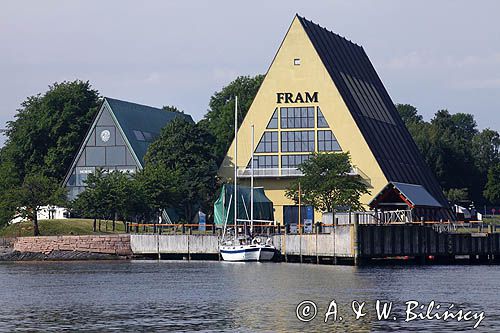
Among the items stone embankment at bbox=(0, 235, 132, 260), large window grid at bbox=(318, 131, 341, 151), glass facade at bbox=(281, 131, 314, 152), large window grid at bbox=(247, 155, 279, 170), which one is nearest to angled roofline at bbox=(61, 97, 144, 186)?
large window grid at bbox=(247, 155, 279, 170)

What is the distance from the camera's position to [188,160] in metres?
124

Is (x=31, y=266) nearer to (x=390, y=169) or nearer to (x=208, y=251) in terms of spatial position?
(x=208, y=251)

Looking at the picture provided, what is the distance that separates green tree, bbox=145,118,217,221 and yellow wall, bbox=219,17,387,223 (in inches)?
173

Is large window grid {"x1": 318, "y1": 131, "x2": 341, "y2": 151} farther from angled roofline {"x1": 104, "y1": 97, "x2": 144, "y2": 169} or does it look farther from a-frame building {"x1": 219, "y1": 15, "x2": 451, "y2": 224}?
Answer: angled roofline {"x1": 104, "y1": 97, "x2": 144, "y2": 169}

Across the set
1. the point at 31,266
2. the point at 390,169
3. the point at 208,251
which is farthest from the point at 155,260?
the point at 390,169

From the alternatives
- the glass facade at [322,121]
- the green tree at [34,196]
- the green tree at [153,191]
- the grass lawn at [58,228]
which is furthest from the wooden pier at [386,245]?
the glass facade at [322,121]

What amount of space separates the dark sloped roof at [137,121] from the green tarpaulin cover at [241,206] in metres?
17.1

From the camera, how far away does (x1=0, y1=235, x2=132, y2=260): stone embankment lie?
105 metres

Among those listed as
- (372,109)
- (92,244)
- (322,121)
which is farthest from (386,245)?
(372,109)

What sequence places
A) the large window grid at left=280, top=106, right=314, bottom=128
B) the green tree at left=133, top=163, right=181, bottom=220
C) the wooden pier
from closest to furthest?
the wooden pier → the green tree at left=133, top=163, right=181, bottom=220 → the large window grid at left=280, top=106, right=314, bottom=128

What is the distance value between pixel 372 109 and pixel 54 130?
113 ft

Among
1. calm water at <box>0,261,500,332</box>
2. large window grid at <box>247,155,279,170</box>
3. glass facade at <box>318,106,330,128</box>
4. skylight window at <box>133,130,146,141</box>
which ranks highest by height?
glass facade at <box>318,106,330,128</box>

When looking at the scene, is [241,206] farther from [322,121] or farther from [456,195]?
[456,195]

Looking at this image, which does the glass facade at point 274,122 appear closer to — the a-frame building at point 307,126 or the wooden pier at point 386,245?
the a-frame building at point 307,126
